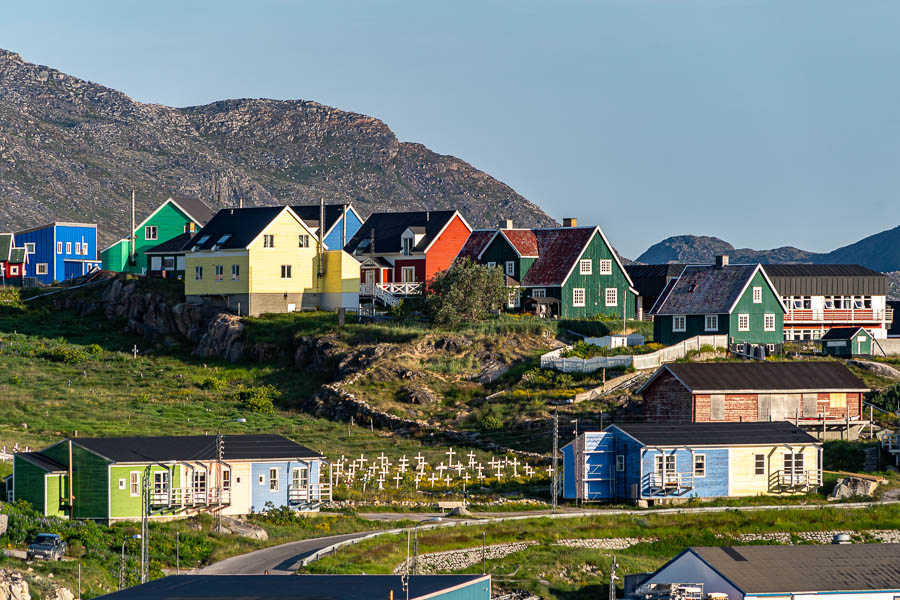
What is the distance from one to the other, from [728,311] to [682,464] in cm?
2229

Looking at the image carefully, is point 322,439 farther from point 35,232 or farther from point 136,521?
point 35,232

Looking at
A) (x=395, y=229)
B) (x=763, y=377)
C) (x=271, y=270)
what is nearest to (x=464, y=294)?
(x=271, y=270)

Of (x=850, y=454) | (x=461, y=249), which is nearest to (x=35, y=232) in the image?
(x=461, y=249)

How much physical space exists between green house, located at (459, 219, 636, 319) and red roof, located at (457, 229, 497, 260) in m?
0.12

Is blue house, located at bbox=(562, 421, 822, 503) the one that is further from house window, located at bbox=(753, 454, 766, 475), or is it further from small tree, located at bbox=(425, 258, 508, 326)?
small tree, located at bbox=(425, 258, 508, 326)

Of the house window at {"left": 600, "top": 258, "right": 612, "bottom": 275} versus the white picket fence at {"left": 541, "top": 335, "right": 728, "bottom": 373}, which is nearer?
the white picket fence at {"left": 541, "top": 335, "right": 728, "bottom": 373}

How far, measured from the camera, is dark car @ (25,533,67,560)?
52.0 m

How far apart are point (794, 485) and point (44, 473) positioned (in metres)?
34.6

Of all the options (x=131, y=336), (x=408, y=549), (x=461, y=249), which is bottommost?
(x=408, y=549)

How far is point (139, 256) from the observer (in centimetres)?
11275

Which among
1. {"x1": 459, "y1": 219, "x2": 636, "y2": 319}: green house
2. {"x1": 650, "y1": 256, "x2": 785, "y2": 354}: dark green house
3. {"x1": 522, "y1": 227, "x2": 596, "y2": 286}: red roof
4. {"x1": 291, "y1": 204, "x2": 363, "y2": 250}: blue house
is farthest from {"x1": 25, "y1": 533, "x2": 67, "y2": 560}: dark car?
{"x1": 291, "y1": 204, "x2": 363, "y2": 250}: blue house

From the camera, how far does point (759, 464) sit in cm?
7138

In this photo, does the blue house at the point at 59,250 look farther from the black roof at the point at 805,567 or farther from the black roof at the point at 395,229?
the black roof at the point at 805,567

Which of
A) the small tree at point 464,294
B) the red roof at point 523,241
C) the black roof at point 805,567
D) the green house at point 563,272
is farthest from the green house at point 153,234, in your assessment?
the black roof at point 805,567
